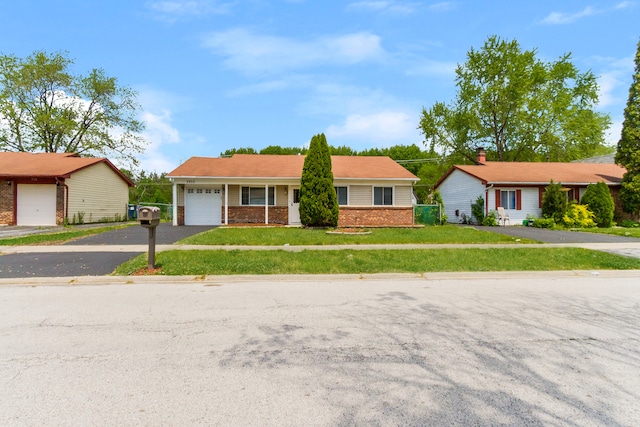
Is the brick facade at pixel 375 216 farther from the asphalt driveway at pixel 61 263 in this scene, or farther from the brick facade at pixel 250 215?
the asphalt driveway at pixel 61 263

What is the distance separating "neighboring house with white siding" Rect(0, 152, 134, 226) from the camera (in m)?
22.2

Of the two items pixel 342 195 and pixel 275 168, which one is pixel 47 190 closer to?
pixel 275 168

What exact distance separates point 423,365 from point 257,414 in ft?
5.62

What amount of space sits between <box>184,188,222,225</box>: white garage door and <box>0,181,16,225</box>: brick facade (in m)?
10.2

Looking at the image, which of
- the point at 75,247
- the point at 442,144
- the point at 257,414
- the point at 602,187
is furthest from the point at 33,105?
the point at 602,187

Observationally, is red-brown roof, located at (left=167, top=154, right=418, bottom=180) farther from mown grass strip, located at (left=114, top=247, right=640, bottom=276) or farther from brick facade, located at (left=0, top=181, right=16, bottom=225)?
mown grass strip, located at (left=114, top=247, right=640, bottom=276)

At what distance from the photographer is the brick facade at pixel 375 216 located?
2245cm

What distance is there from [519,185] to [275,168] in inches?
633

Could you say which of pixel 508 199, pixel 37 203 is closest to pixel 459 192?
pixel 508 199

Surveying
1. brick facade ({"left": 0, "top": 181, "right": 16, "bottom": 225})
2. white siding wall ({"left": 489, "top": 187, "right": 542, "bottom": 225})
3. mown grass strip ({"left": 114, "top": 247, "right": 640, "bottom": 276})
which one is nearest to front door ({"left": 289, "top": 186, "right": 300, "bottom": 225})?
mown grass strip ({"left": 114, "top": 247, "right": 640, "bottom": 276})

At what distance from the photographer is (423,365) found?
369 cm

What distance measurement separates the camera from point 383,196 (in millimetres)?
23219

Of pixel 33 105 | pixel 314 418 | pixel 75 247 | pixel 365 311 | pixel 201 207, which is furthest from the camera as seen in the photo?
pixel 33 105

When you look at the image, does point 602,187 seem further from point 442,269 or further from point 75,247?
point 75,247
